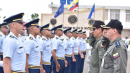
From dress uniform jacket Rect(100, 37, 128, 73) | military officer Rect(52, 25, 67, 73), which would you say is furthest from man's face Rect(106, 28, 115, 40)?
military officer Rect(52, 25, 67, 73)

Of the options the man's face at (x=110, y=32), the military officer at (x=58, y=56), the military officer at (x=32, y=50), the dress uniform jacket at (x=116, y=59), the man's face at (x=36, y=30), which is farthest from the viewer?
the military officer at (x=58, y=56)

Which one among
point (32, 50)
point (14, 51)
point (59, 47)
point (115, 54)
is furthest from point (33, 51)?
point (115, 54)

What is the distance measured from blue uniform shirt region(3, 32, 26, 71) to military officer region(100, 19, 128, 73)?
1.49m

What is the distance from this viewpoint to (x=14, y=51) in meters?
3.03

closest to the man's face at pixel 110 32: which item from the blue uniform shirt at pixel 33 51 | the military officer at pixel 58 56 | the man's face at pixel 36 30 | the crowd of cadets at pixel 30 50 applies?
the crowd of cadets at pixel 30 50

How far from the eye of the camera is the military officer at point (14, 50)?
2896mm

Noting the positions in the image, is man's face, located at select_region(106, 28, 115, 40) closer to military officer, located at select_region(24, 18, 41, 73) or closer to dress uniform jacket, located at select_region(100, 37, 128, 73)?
dress uniform jacket, located at select_region(100, 37, 128, 73)

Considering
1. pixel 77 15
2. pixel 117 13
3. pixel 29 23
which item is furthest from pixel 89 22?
pixel 29 23

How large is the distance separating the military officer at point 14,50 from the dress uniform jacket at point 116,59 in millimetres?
1513

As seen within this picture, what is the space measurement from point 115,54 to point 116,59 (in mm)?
84

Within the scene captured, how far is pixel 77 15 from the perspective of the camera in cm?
3008

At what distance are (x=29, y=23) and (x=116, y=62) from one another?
2649 mm

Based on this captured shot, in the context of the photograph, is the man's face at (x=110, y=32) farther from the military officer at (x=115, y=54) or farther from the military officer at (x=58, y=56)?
the military officer at (x=58, y=56)

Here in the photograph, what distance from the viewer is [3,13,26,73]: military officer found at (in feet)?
9.50
